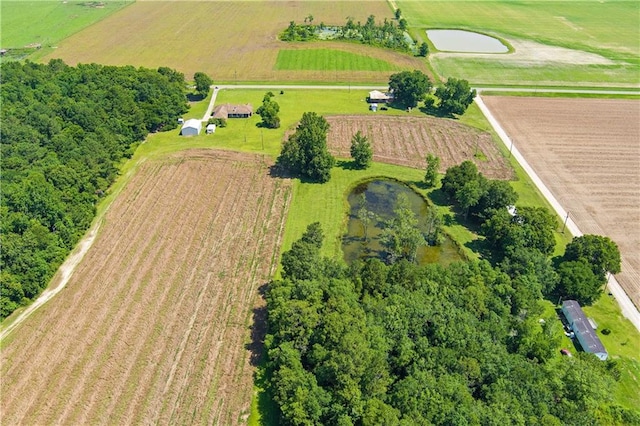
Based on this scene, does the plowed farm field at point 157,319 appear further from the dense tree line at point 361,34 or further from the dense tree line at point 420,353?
the dense tree line at point 361,34

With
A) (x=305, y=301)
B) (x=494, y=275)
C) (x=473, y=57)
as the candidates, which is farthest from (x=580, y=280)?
(x=473, y=57)

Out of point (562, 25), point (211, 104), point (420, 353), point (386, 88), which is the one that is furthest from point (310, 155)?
point (562, 25)

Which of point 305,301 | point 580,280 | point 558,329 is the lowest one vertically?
point 558,329

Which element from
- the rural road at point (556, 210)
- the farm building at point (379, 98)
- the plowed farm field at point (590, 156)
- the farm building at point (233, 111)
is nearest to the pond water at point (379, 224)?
the rural road at point (556, 210)

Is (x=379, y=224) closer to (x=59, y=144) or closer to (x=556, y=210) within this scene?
(x=556, y=210)

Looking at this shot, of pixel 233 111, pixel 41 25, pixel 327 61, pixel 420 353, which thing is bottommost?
pixel 420 353

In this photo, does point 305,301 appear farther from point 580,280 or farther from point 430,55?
point 430,55
